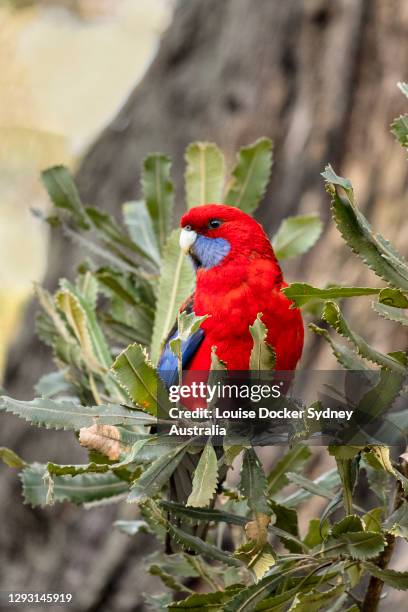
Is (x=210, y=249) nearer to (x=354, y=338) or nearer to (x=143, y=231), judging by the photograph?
(x=143, y=231)

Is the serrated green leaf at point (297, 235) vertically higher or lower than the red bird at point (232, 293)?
higher

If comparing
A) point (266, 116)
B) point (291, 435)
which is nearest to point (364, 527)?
point (291, 435)

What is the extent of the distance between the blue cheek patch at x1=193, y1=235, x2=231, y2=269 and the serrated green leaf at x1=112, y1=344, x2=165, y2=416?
2.67ft

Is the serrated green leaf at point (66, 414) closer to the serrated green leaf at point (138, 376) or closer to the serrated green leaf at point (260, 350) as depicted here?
the serrated green leaf at point (138, 376)

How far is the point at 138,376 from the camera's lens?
1.40m

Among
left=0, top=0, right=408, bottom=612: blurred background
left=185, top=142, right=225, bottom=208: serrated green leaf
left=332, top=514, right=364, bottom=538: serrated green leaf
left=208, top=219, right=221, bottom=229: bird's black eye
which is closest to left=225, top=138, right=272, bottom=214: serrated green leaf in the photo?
left=185, top=142, right=225, bottom=208: serrated green leaf

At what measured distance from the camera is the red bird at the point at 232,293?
1.92m

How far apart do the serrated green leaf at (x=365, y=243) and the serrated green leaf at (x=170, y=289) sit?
2.43 ft

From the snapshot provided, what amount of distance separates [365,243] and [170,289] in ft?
2.58

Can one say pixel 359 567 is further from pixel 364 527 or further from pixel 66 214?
pixel 66 214

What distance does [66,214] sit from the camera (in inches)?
94.4

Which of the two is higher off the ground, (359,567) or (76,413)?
(76,413)

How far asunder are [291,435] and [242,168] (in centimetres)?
104

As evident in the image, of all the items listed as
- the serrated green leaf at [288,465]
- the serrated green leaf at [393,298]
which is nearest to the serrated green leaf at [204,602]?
the serrated green leaf at [288,465]
